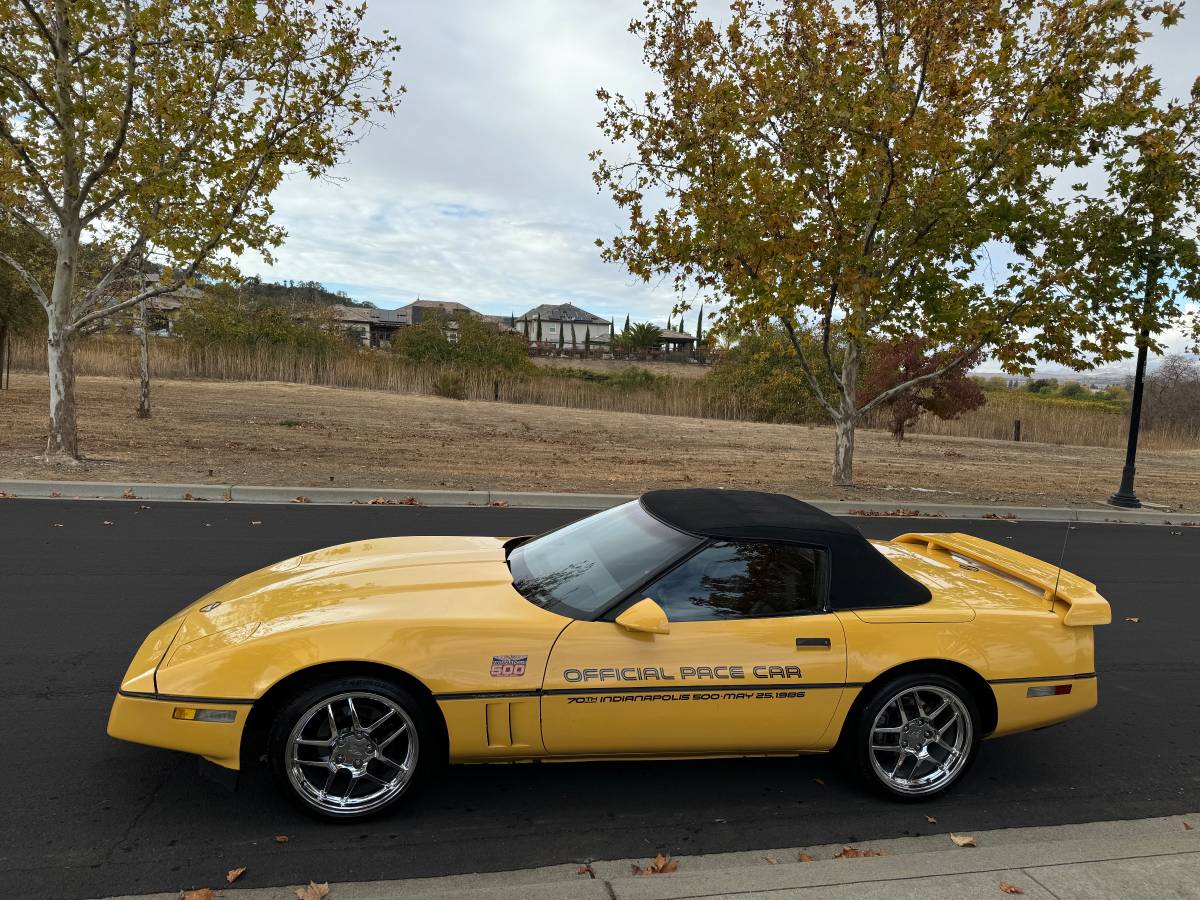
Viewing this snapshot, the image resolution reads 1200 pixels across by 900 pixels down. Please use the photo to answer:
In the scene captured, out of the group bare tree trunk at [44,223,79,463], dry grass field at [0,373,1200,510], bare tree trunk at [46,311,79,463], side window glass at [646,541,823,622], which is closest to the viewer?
side window glass at [646,541,823,622]

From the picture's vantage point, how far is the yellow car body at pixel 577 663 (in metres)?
3.05

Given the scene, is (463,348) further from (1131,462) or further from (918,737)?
(918,737)

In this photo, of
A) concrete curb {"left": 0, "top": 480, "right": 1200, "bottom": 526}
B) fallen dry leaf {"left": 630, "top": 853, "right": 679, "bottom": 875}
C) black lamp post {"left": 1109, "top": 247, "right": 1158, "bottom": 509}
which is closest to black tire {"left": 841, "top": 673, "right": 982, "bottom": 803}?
fallen dry leaf {"left": 630, "top": 853, "right": 679, "bottom": 875}

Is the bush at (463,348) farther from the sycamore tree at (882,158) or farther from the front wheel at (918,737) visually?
the front wheel at (918,737)

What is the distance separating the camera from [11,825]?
300 cm

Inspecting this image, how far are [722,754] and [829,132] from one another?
10.4 metres

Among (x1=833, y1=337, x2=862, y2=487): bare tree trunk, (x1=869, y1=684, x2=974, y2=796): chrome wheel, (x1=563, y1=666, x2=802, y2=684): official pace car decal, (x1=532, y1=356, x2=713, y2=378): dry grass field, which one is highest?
(x1=532, y1=356, x2=713, y2=378): dry grass field

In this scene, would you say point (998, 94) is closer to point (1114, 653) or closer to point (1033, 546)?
point (1033, 546)

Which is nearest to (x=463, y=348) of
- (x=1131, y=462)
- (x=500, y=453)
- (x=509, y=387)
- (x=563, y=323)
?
(x=509, y=387)

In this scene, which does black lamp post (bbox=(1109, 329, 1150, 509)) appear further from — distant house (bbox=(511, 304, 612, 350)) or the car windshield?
distant house (bbox=(511, 304, 612, 350))

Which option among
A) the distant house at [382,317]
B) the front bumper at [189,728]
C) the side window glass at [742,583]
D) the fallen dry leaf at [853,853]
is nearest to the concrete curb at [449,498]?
the side window glass at [742,583]

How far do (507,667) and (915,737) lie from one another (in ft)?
6.09

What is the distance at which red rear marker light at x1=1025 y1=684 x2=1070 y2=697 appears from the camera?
142 inches

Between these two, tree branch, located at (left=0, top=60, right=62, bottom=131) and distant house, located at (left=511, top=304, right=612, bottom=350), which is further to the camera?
distant house, located at (left=511, top=304, right=612, bottom=350)
